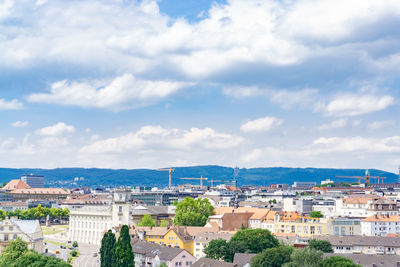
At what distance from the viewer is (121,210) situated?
16750 centimetres

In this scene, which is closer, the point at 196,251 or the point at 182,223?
the point at 196,251

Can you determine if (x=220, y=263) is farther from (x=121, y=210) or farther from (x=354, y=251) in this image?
(x=121, y=210)

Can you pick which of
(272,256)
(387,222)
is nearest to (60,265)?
(272,256)

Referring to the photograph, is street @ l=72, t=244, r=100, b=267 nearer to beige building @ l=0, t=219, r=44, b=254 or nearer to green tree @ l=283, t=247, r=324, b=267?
beige building @ l=0, t=219, r=44, b=254

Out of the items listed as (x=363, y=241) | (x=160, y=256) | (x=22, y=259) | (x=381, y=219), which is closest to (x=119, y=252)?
(x=160, y=256)

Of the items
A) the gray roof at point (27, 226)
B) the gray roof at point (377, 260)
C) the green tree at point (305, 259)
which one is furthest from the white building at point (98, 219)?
the green tree at point (305, 259)

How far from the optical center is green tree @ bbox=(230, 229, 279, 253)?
397 ft

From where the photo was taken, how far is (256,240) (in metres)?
122

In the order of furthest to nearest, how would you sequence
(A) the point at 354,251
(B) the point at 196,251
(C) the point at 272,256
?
(B) the point at 196,251, (A) the point at 354,251, (C) the point at 272,256

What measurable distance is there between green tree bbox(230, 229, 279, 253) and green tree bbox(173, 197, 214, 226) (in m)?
42.3

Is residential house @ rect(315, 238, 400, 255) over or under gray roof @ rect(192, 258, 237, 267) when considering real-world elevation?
over

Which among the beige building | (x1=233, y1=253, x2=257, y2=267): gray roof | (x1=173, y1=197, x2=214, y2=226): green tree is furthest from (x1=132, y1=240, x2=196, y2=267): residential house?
(x1=173, y1=197, x2=214, y2=226): green tree

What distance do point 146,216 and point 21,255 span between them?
69.7 metres

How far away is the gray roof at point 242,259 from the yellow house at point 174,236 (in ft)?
75.6
